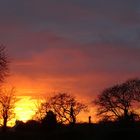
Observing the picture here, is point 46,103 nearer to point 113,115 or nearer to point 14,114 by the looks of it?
point 113,115

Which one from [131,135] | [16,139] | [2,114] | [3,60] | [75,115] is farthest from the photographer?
[75,115]

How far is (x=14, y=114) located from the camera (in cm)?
8819

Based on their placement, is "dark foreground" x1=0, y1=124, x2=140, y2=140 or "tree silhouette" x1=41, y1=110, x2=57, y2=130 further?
"tree silhouette" x1=41, y1=110, x2=57, y2=130

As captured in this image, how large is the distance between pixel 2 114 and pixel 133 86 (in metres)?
38.3

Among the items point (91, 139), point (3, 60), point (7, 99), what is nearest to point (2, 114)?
point (7, 99)

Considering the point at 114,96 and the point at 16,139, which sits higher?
the point at 114,96

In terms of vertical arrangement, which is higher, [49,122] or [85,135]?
[49,122]

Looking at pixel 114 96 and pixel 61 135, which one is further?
pixel 114 96

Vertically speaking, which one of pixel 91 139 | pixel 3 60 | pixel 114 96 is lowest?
pixel 91 139

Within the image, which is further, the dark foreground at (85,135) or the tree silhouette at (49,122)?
the tree silhouette at (49,122)

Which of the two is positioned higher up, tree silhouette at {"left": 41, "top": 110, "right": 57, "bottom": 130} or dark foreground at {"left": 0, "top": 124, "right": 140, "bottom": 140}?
tree silhouette at {"left": 41, "top": 110, "right": 57, "bottom": 130}

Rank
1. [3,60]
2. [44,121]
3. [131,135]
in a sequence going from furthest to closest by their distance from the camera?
1. [44,121]
2. [131,135]
3. [3,60]

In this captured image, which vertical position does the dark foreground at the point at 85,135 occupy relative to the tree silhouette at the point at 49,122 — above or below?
below

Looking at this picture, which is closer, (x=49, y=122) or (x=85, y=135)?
(x=85, y=135)
